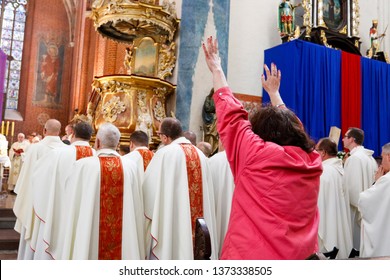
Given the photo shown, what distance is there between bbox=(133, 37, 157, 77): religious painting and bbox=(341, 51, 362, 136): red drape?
498cm

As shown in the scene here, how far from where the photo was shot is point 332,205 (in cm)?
545

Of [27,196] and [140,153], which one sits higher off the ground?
[140,153]

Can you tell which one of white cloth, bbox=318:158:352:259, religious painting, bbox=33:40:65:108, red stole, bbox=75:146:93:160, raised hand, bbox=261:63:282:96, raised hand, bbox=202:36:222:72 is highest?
religious painting, bbox=33:40:65:108

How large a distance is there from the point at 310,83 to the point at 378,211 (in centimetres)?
596

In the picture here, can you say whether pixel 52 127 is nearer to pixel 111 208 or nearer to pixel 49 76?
pixel 111 208

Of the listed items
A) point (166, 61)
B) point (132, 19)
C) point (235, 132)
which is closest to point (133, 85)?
point (132, 19)

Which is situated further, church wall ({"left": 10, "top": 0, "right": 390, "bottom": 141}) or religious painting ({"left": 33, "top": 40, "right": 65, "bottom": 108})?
religious painting ({"left": 33, "top": 40, "right": 65, "bottom": 108})

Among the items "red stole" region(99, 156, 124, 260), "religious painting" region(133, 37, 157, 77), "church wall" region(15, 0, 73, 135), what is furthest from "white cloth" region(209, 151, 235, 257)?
"church wall" region(15, 0, 73, 135)

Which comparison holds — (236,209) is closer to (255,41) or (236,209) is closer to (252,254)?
(252,254)

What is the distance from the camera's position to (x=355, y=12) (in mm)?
11805

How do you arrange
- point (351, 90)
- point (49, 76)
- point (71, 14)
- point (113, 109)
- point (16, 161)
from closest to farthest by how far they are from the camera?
point (113, 109) < point (351, 90) < point (16, 161) < point (49, 76) < point (71, 14)

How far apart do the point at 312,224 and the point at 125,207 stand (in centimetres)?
241

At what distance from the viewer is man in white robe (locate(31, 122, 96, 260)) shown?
13.6 ft

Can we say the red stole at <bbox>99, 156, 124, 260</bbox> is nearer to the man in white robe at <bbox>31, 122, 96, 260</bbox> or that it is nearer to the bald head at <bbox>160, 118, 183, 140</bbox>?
the man in white robe at <bbox>31, 122, 96, 260</bbox>
